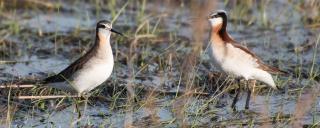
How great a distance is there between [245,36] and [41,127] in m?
6.15

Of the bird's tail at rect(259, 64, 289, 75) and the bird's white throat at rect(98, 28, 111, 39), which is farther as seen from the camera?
the bird's tail at rect(259, 64, 289, 75)

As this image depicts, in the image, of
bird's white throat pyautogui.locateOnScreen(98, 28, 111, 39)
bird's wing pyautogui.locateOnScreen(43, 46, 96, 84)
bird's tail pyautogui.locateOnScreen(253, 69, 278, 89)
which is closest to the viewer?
bird's wing pyautogui.locateOnScreen(43, 46, 96, 84)

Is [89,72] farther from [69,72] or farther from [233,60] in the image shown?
[233,60]

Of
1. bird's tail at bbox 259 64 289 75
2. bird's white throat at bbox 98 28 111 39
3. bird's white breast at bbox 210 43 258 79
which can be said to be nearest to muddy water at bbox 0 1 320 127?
bird's tail at bbox 259 64 289 75

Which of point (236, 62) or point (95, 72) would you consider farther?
point (236, 62)

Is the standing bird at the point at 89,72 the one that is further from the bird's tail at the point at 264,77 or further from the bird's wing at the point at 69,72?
the bird's tail at the point at 264,77

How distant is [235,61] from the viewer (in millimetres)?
10430

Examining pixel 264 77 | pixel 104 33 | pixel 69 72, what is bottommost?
pixel 264 77

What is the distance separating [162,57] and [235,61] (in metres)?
1.96

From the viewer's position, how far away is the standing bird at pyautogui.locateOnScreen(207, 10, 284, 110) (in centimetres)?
1037

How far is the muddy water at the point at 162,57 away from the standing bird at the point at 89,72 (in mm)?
309

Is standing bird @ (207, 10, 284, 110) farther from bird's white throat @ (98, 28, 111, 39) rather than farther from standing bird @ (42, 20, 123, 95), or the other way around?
standing bird @ (42, 20, 123, 95)

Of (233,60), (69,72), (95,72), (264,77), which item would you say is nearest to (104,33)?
(69,72)

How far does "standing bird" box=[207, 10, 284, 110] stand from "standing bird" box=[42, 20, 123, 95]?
1.46 meters
